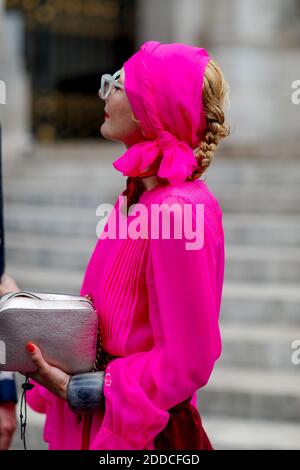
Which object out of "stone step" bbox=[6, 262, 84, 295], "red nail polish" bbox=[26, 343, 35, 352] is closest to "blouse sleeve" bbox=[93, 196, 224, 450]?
"red nail polish" bbox=[26, 343, 35, 352]

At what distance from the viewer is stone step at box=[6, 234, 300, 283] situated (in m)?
5.50

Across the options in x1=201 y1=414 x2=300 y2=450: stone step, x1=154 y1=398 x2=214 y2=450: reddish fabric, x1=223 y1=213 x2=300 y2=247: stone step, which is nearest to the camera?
x1=154 y1=398 x2=214 y2=450: reddish fabric

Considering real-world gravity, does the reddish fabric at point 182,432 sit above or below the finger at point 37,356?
below

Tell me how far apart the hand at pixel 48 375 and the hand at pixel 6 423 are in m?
0.58

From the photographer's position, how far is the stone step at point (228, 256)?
5504mm

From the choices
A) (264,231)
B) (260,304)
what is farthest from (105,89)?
(264,231)

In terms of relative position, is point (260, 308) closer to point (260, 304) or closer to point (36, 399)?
point (260, 304)

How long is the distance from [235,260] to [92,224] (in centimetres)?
149

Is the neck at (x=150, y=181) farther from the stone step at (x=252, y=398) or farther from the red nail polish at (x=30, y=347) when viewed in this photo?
the stone step at (x=252, y=398)

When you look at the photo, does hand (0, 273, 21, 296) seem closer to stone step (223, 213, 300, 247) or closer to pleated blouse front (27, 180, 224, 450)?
pleated blouse front (27, 180, 224, 450)

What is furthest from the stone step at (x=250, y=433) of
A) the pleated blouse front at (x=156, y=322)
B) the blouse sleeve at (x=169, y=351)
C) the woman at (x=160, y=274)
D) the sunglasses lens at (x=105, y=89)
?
the sunglasses lens at (x=105, y=89)

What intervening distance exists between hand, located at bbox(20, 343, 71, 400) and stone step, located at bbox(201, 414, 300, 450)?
7.65 ft

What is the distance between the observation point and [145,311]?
6.53 ft

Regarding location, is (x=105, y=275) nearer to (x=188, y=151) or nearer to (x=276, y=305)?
(x=188, y=151)
